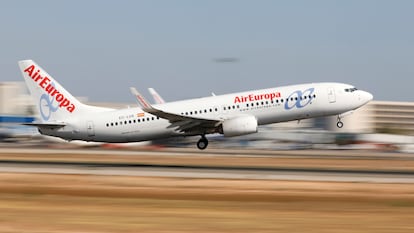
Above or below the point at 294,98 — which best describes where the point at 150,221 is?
below

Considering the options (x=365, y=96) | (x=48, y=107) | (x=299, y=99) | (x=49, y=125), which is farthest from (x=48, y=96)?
(x=365, y=96)

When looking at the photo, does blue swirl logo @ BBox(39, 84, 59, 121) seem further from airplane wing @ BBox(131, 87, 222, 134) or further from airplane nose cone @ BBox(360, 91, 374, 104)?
airplane nose cone @ BBox(360, 91, 374, 104)

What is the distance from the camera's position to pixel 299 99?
5103 cm

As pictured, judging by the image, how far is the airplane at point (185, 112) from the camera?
51125 millimetres

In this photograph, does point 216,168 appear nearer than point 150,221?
No

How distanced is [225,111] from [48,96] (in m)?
12.9

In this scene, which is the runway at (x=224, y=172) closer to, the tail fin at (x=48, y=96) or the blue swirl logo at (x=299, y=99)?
the blue swirl logo at (x=299, y=99)

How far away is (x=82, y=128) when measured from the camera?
53.0 metres

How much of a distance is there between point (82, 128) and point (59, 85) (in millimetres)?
4256

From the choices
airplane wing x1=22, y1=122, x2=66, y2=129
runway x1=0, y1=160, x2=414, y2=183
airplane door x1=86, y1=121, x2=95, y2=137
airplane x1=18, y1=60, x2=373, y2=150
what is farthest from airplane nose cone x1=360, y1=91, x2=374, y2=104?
airplane wing x1=22, y1=122, x2=66, y2=129

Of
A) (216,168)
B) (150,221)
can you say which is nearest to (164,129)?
(216,168)

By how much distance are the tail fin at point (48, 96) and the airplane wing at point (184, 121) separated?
18.5 feet

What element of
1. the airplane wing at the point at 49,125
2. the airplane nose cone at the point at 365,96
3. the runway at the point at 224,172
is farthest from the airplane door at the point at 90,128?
the airplane nose cone at the point at 365,96

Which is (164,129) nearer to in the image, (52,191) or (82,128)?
(82,128)
